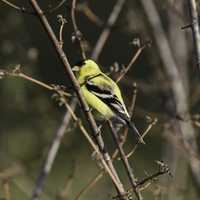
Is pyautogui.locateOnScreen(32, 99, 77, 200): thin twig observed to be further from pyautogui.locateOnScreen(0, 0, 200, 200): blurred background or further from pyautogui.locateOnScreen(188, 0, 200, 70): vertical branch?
pyautogui.locateOnScreen(188, 0, 200, 70): vertical branch

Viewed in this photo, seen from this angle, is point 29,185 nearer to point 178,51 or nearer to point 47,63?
point 178,51

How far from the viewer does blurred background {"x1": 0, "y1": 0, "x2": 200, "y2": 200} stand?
4105 mm

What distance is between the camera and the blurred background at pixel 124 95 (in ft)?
13.5

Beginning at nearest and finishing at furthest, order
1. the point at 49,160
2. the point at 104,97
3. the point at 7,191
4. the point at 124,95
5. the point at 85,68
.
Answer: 1. the point at 7,191
2. the point at 49,160
3. the point at 104,97
4. the point at 85,68
5. the point at 124,95

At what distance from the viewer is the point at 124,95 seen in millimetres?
5836

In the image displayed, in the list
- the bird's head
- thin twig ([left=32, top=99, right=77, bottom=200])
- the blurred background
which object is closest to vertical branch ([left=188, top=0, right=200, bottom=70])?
the blurred background

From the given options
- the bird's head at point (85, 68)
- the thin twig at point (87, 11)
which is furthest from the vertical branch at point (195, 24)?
the thin twig at point (87, 11)

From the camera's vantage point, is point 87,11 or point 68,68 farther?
point 87,11

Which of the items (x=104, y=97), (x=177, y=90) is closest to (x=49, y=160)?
(x=104, y=97)

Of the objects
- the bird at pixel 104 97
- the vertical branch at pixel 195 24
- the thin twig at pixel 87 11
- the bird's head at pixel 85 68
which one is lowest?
the vertical branch at pixel 195 24

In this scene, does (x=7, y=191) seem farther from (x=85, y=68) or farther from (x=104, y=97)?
(x=85, y=68)

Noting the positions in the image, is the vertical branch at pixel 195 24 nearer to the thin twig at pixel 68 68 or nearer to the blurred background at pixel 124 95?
the blurred background at pixel 124 95

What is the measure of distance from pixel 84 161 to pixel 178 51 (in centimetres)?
434

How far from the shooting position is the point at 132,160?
9.45 m
